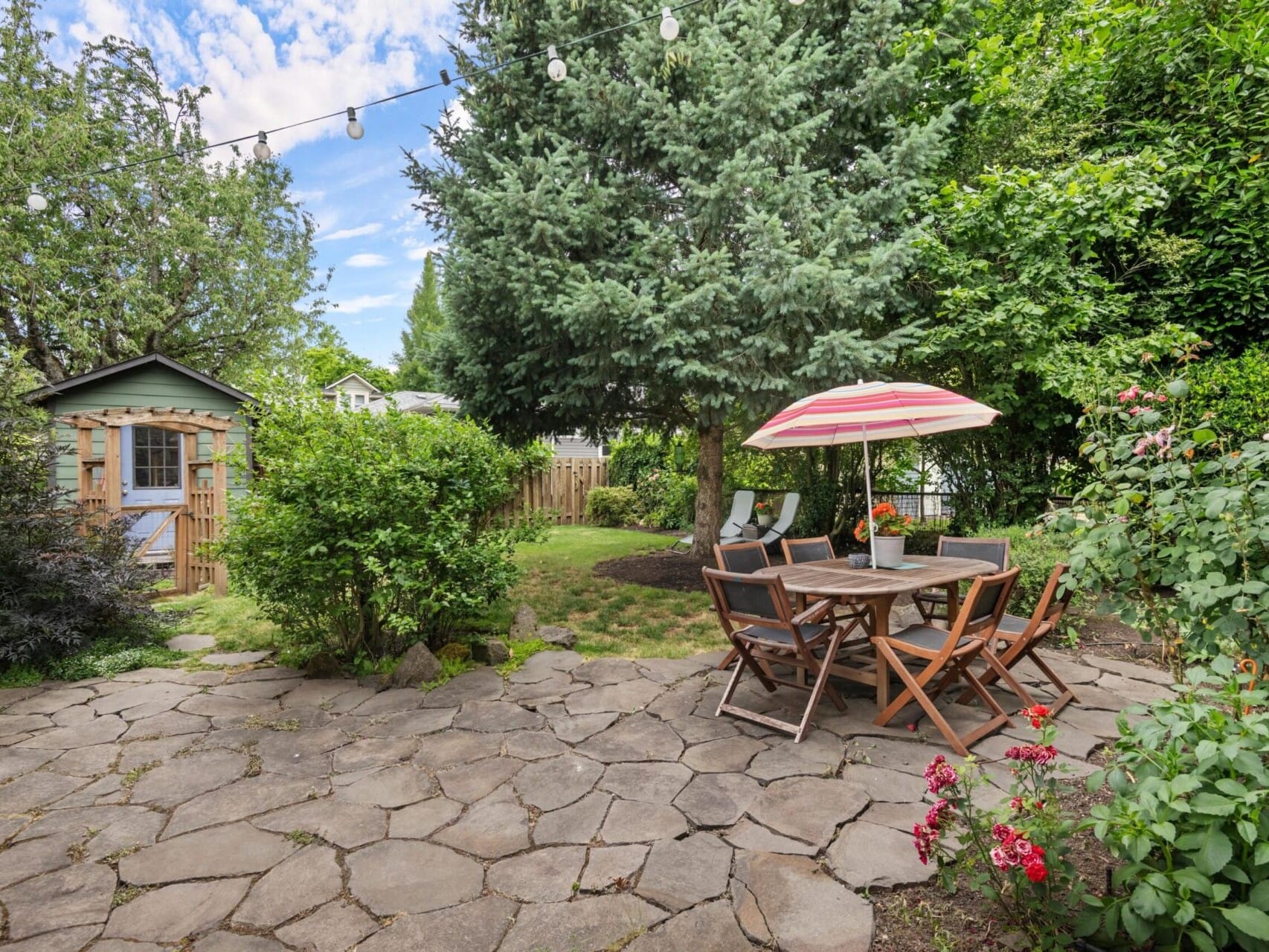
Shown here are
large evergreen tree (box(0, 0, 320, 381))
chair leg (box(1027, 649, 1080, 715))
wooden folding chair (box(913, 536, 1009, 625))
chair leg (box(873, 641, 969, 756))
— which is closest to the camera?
chair leg (box(873, 641, 969, 756))

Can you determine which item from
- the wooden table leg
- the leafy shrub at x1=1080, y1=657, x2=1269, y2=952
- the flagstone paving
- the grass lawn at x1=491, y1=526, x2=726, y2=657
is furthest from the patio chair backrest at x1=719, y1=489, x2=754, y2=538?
the leafy shrub at x1=1080, y1=657, x2=1269, y2=952

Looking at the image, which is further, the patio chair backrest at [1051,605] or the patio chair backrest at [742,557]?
the patio chair backrest at [742,557]

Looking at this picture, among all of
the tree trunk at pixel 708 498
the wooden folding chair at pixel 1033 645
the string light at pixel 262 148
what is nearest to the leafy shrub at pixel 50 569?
the string light at pixel 262 148

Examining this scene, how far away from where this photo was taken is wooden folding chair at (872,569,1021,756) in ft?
9.93

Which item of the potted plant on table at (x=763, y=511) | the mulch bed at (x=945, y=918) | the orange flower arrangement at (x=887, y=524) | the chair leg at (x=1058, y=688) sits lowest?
the mulch bed at (x=945, y=918)

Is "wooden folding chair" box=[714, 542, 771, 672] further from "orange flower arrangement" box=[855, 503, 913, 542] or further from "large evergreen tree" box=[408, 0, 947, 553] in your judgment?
"large evergreen tree" box=[408, 0, 947, 553]

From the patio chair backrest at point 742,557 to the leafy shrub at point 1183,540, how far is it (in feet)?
6.87

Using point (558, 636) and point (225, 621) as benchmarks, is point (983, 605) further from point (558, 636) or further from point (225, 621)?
point (225, 621)

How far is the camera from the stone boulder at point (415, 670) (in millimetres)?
4117

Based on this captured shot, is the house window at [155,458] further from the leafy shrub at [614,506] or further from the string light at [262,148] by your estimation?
the leafy shrub at [614,506]

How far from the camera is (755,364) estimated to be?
20.4ft

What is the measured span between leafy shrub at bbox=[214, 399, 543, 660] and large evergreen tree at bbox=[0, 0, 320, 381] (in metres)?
11.3

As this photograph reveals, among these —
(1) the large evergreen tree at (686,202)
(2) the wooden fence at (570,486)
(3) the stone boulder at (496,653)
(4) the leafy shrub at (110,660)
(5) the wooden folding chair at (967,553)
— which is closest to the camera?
(5) the wooden folding chair at (967,553)

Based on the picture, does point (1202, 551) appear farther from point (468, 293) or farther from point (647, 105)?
point (468, 293)
